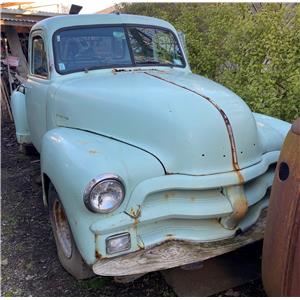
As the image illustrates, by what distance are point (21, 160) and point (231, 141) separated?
4.39m

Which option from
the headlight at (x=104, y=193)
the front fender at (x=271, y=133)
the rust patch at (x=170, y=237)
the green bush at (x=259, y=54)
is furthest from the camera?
the green bush at (x=259, y=54)

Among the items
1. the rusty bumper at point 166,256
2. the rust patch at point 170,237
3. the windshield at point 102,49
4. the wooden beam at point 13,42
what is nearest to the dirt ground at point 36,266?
the rusty bumper at point 166,256

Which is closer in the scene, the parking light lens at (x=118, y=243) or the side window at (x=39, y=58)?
the parking light lens at (x=118, y=243)

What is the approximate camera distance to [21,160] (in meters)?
6.06

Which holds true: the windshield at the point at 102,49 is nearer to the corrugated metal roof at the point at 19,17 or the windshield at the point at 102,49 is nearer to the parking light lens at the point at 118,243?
the parking light lens at the point at 118,243

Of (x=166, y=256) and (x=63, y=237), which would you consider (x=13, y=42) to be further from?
(x=166, y=256)

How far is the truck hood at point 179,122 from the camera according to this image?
2.48 m

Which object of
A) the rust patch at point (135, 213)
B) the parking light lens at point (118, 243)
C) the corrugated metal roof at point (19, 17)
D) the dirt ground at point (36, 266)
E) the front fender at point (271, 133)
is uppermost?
the corrugated metal roof at point (19, 17)

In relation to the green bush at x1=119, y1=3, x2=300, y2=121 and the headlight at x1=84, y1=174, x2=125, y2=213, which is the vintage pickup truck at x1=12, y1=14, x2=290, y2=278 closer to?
the headlight at x1=84, y1=174, x2=125, y2=213

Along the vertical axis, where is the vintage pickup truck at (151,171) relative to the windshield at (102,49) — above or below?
below

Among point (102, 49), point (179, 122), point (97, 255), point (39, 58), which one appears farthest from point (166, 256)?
point (39, 58)

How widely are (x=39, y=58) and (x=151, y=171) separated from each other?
95.8 inches

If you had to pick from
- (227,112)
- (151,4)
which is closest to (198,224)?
(227,112)

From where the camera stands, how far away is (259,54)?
460 centimetres
